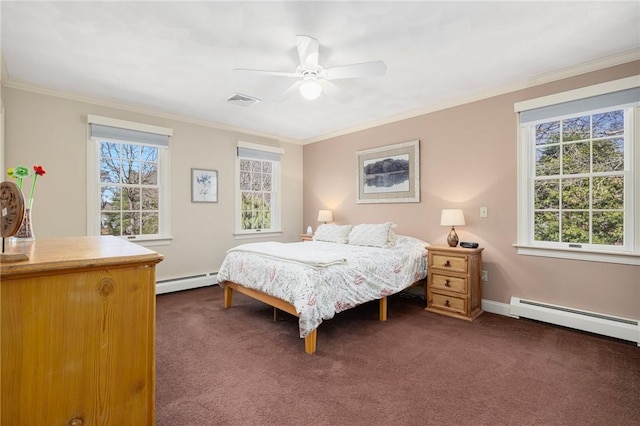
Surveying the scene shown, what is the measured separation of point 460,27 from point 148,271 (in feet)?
8.58

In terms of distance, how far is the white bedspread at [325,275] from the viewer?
2588 millimetres

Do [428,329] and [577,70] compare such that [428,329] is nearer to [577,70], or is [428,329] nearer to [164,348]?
[164,348]

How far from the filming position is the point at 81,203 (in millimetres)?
3670

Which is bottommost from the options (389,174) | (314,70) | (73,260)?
(73,260)

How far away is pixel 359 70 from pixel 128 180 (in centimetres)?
334

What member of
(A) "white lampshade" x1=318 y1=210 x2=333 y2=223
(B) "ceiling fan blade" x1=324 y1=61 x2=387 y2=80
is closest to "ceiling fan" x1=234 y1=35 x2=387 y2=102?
(B) "ceiling fan blade" x1=324 y1=61 x2=387 y2=80

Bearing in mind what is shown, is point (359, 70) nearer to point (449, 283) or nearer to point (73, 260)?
point (73, 260)

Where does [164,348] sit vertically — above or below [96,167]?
below

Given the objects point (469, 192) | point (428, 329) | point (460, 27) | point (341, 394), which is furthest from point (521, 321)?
point (460, 27)

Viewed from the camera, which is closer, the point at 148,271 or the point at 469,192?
the point at 148,271

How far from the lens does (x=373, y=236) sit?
394 cm

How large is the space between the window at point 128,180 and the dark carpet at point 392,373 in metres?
1.49

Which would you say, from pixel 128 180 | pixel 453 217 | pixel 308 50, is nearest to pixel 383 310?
pixel 453 217

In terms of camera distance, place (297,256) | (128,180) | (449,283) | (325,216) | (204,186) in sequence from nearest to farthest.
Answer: (297,256) → (449,283) → (128,180) → (204,186) → (325,216)
